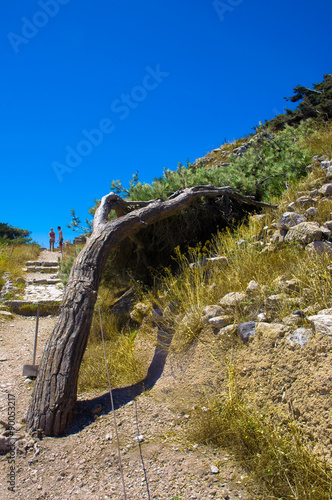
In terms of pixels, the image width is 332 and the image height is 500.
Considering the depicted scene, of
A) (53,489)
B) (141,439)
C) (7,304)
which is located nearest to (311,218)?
(141,439)

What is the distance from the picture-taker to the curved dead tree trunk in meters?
3.38

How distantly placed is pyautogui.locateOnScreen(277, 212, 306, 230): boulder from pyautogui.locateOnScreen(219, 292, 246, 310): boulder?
75.1 inches

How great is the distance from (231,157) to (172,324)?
587cm

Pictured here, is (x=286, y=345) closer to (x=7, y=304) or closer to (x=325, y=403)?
(x=325, y=403)

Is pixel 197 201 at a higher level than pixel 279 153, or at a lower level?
lower

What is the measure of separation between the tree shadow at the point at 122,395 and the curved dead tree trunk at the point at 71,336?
6.6 inches

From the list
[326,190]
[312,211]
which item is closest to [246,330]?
[312,211]

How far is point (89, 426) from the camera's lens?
342cm

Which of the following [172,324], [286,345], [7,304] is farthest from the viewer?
[7,304]

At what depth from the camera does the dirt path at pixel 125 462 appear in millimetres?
2414

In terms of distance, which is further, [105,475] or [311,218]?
[311,218]

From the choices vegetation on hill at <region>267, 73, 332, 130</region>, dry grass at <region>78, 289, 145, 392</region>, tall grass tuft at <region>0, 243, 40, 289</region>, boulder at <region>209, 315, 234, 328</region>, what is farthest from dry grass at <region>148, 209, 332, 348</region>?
vegetation on hill at <region>267, 73, 332, 130</region>

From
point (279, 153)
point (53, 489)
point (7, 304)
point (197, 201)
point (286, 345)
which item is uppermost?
point (279, 153)

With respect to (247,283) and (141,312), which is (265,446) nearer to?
(247,283)
